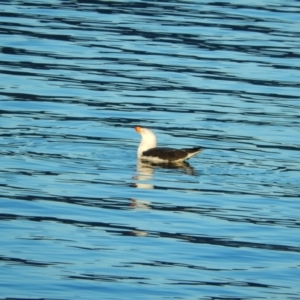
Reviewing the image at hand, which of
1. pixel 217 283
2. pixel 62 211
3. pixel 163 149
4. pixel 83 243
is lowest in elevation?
pixel 217 283

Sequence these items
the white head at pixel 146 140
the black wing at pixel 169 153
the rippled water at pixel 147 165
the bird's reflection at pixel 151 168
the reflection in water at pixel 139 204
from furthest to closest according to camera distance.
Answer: the white head at pixel 146 140
the black wing at pixel 169 153
the bird's reflection at pixel 151 168
the reflection in water at pixel 139 204
the rippled water at pixel 147 165

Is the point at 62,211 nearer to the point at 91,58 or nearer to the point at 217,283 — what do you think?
the point at 217,283

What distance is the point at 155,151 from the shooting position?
2189cm

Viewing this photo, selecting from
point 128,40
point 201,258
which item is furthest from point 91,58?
point 201,258

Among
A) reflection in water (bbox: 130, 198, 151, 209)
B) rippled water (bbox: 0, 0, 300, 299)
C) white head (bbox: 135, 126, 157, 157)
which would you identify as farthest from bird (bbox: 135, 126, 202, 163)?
reflection in water (bbox: 130, 198, 151, 209)

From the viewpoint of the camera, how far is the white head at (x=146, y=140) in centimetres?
2217

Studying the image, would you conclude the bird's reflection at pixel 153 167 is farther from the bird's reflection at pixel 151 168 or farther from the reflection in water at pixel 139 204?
the reflection in water at pixel 139 204

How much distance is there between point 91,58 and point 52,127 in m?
8.66

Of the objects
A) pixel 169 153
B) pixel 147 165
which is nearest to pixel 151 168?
pixel 147 165

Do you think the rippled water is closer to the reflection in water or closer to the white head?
the reflection in water

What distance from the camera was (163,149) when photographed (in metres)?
21.9

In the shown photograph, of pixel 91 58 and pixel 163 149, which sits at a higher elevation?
pixel 91 58

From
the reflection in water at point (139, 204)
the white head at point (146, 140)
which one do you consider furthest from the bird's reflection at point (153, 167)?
the reflection in water at point (139, 204)

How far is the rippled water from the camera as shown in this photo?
14523 mm
